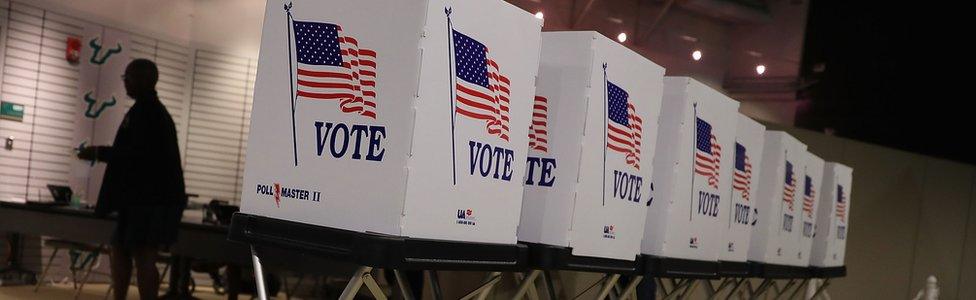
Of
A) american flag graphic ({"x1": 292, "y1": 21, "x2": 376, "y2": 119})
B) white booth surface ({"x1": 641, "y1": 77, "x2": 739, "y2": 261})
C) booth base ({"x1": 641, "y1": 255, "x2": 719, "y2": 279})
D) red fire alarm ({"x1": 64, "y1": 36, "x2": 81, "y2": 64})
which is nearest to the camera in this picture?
american flag graphic ({"x1": 292, "y1": 21, "x2": 376, "y2": 119})

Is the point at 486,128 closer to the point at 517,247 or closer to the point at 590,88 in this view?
the point at 517,247

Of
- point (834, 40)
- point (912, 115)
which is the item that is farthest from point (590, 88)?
point (912, 115)

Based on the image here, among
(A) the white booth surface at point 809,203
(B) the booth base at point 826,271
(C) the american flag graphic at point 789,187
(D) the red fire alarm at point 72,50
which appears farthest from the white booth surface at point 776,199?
(D) the red fire alarm at point 72,50

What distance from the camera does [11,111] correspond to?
23.9 ft

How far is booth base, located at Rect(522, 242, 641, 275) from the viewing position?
2.34m

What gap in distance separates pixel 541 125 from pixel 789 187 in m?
2.41

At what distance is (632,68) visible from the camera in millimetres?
2758

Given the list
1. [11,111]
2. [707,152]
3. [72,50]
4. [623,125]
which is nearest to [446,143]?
[623,125]

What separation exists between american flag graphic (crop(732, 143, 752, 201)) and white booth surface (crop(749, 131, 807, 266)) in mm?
437

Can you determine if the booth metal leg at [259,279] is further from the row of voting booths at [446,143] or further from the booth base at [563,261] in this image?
the booth base at [563,261]

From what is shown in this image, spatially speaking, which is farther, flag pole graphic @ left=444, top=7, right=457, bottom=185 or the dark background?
the dark background

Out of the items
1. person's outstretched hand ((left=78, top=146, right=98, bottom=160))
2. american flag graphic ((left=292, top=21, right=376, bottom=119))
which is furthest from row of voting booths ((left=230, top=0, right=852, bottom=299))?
person's outstretched hand ((left=78, top=146, right=98, bottom=160))

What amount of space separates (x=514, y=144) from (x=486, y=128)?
12cm

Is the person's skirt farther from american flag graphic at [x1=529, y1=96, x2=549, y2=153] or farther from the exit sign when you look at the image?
the exit sign
